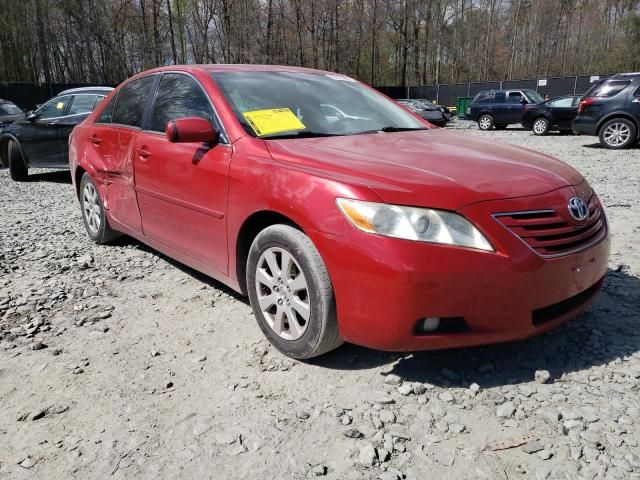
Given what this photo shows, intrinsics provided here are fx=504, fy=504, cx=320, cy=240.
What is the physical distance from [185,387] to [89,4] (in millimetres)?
37542

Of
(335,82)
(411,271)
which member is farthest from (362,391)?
(335,82)

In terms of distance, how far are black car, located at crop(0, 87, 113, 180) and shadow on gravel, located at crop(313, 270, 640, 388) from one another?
7349 millimetres

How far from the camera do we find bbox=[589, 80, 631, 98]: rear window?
11.7 meters

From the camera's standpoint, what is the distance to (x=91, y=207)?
15.4 ft

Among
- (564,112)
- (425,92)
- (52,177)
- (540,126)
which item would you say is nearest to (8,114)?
(52,177)

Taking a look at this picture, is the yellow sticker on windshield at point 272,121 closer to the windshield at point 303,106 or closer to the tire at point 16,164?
the windshield at point 303,106

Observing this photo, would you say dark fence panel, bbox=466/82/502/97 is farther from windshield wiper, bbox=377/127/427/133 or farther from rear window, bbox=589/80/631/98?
windshield wiper, bbox=377/127/427/133

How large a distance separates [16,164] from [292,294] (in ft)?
28.3

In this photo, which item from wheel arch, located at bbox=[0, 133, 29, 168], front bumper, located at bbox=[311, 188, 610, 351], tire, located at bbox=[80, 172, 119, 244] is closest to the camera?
front bumper, located at bbox=[311, 188, 610, 351]

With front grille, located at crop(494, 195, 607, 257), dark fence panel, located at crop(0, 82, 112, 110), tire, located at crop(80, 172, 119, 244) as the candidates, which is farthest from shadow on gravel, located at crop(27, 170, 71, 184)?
dark fence panel, located at crop(0, 82, 112, 110)

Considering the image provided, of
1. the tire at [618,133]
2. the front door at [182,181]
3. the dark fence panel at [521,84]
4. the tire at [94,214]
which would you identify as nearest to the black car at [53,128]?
the tire at [94,214]

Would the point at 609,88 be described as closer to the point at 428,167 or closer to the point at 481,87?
the point at 428,167

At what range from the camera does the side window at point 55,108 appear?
852 centimetres

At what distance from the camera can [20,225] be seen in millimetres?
5680
